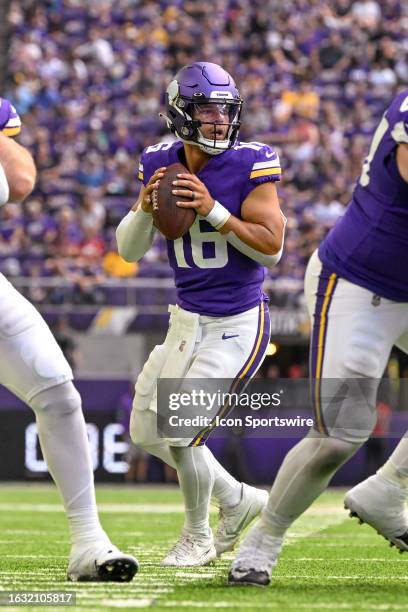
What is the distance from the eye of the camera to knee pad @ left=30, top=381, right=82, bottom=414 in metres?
4.08

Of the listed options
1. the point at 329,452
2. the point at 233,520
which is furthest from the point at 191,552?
the point at 329,452

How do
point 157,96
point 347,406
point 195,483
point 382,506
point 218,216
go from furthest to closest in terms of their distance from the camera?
point 157,96
point 195,483
point 218,216
point 382,506
point 347,406

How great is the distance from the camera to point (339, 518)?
8320mm

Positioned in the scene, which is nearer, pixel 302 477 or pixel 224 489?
pixel 302 477

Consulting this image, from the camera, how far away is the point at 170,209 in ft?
15.4

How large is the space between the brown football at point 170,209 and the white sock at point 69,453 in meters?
0.90

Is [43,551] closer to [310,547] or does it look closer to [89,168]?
[310,547]

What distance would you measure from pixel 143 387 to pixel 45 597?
154 cm

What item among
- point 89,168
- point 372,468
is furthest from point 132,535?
point 89,168

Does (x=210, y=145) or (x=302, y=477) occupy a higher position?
(x=210, y=145)

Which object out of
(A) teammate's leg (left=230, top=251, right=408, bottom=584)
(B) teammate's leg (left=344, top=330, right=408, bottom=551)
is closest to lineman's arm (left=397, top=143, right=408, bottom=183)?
(A) teammate's leg (left=230, top=251, right=408, bottom=584)

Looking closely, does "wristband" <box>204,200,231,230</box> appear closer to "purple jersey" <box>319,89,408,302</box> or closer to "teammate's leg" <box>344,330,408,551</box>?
"purple jersey" <box>319,89,408,302</box>

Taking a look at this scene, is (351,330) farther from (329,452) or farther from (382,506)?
(382,506)

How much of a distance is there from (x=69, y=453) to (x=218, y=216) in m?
1.10
